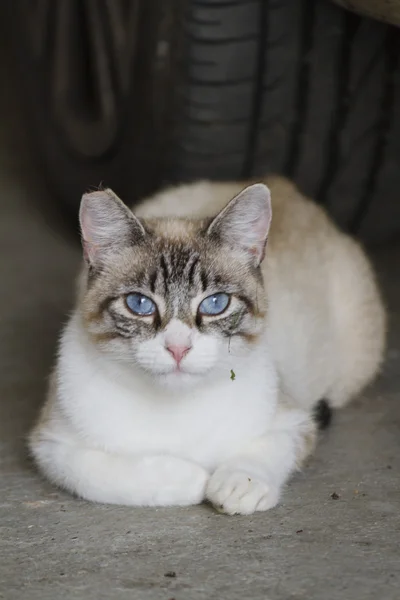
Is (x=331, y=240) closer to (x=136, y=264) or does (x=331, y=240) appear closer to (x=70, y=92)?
(x=136, y=264)

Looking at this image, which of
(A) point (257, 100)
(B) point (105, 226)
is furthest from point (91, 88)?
(B) point (105, 226)

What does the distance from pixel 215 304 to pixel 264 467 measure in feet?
1.43

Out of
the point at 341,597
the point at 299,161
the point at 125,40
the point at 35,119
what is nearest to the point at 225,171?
the point at 299,161

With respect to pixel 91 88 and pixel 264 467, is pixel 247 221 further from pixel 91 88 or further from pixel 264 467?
pixel 91 88

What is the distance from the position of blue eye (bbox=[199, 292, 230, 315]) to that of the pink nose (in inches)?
4.7

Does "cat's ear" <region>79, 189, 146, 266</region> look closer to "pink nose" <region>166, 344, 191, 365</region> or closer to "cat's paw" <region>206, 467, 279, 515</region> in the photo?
"pink nose" <region>166, 344, 191, 365</region>

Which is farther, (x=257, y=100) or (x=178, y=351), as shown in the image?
(x=257, y=100)

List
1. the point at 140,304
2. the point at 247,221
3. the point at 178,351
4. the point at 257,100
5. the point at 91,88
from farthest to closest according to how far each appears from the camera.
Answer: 1. the point at 91,88
2. the point at 257,100
3. the point at 247,221
4. the point at 140,304
5. the point at 178,351

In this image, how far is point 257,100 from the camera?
3.81 m

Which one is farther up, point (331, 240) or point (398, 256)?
point (331, 240)

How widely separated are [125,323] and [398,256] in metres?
2.66

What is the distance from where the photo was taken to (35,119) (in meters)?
4.86

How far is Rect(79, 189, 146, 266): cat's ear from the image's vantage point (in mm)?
2279

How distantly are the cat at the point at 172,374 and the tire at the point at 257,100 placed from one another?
1303 millimetres
